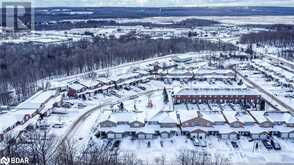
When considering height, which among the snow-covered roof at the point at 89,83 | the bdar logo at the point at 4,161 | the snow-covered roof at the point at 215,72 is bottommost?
the bdar logo at the point at 4,161

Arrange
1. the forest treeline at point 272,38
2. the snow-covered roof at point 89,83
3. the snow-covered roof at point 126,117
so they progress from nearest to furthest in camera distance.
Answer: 1. the snow-covered roof at point 126,117
2. the snow-covered roof at point 89,83
3. the forest treeline at point 272,38

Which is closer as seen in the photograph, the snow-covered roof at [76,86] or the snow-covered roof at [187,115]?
the snow-covered roof at [187,115]

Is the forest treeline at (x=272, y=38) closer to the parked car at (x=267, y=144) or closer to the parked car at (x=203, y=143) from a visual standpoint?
the parked car at (x=267, y=144)

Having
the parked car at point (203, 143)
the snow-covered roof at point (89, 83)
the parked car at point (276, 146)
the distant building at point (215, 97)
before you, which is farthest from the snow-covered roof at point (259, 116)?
the snow-covered roof at point (89, 83)

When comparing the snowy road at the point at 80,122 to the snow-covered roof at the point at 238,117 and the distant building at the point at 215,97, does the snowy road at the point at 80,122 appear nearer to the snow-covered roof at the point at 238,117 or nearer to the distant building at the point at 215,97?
the distant building at the point at 215,97

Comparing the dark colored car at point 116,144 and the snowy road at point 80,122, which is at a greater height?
the snowy road at point 80,122

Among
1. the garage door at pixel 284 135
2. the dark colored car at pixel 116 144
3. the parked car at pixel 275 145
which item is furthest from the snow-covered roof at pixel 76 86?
the garage door at pixel 284 135

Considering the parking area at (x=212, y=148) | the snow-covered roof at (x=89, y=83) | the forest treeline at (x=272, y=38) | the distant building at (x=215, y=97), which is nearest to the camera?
the parking area at (x=212, y=148)

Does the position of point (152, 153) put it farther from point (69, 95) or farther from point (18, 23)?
point (18, 23)

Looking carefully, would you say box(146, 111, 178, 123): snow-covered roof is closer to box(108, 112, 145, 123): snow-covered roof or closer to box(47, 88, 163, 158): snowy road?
box(108, 112, 145, 123): snow-covered roof

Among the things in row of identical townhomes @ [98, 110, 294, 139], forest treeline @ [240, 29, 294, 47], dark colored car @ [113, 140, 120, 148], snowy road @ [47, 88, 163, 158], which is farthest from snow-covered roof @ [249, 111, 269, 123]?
forest treeline @ [240, 29, 294, 47]
